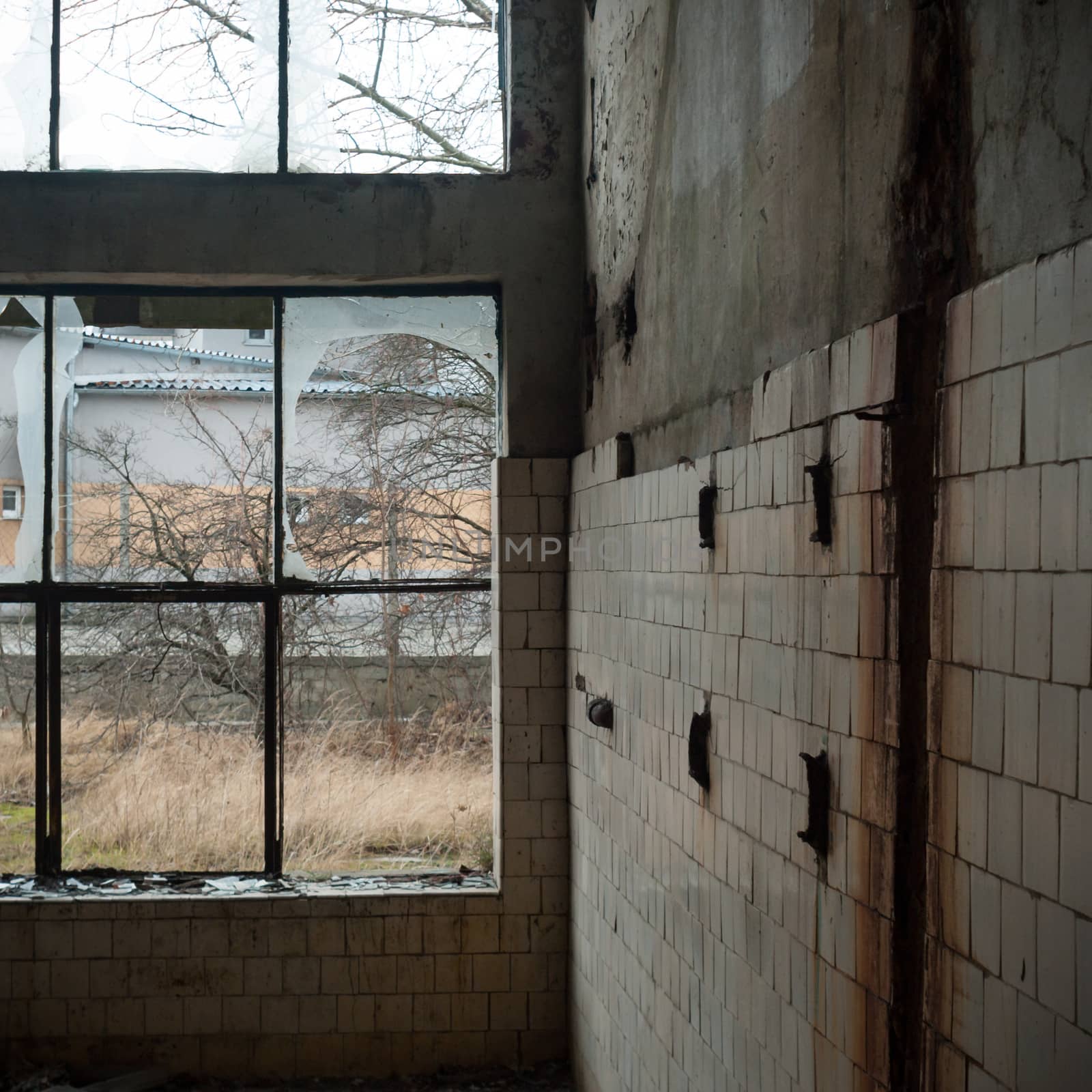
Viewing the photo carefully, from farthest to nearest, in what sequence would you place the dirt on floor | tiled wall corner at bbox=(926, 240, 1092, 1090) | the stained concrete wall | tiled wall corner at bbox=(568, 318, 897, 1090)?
the dirt on floor
tiled wall corner at bbox=(568, 318, 897, 1090)
the stained concrete wall
tiled wall corner at bbox=(926, 240, 1092, 1090)

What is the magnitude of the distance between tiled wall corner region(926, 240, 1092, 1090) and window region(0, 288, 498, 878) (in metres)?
3.66

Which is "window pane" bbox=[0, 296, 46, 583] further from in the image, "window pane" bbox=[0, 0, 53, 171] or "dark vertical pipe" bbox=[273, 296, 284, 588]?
"dark vertical pipe" bbox=[273, 296, 284, 588]

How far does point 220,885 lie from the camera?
526 centimetres

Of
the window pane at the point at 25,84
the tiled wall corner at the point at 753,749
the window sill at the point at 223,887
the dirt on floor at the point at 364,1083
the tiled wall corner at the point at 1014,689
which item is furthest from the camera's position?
the window pane at the point at 25,84

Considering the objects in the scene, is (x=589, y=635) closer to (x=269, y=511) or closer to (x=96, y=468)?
(x=269, y=511)

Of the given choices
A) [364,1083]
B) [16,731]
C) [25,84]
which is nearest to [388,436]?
[16,731]

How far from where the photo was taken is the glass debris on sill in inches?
204

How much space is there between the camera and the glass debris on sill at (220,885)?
519 centimetres

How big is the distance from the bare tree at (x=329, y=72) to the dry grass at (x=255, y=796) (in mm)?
2662

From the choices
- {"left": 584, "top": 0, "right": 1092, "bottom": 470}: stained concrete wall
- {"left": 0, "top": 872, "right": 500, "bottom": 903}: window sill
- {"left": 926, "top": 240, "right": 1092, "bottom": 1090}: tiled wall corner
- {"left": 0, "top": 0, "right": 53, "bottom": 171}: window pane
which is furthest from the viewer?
{"left": 0, "top": 0, "right": 53, "bottom": 171}: window pane

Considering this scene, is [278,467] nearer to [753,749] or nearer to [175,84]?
[175,84]

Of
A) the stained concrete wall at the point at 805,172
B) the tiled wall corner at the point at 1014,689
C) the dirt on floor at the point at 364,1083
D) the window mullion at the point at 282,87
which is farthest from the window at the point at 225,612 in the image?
the tiled wall corner at the point at 1014,689

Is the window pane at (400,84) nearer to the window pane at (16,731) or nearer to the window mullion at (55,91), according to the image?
the window mullion at (55,91)

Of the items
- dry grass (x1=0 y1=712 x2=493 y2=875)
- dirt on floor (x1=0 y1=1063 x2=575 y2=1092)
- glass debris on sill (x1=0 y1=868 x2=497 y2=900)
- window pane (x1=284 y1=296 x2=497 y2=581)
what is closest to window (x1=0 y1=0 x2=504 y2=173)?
window pane (x1=284 y1=296 x2=497 y2=581)
